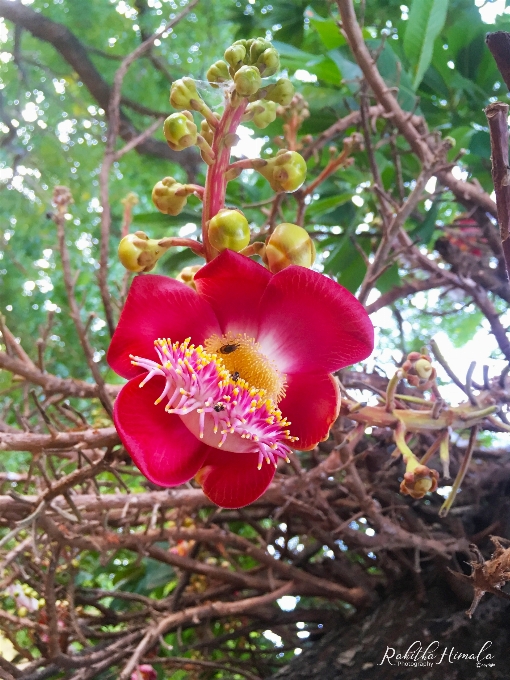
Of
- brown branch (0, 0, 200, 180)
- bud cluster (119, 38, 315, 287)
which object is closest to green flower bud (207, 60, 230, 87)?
bud cluster (119, 38, 315, 287)

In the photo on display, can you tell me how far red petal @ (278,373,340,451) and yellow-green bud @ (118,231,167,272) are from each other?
0.15m

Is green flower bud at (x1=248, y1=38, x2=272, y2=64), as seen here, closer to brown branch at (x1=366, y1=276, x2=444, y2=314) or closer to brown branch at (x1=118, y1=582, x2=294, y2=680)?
brown branch at (x1=366, y1=276, x2=444, y2=314)

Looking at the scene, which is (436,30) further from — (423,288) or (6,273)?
(6,273)

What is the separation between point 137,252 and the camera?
42 centimetres

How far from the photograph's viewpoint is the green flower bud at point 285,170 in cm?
43

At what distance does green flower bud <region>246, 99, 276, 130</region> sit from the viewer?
441mm

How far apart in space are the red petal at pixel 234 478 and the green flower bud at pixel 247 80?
0.27m

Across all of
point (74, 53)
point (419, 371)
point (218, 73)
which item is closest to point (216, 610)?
point (419, 371)

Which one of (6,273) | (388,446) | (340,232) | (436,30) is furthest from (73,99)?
(388,446)

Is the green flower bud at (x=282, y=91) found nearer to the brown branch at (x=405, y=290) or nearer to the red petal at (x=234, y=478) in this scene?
the red petal at (x=234, y=478)

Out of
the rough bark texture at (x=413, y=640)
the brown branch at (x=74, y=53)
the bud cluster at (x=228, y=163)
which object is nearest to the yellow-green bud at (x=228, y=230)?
the bud cluster at (x=228, y=163)

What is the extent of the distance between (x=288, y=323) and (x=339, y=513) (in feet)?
2.24

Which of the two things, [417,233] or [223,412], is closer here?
[223,412]

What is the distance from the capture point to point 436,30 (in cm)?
87
